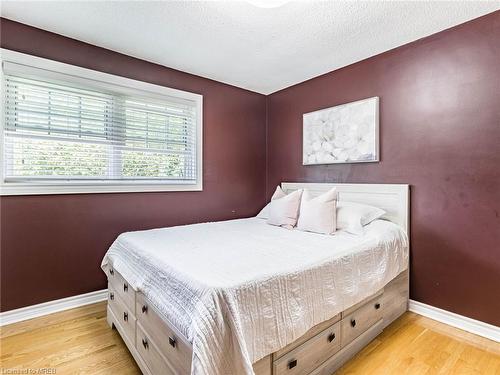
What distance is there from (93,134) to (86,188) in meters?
0.51

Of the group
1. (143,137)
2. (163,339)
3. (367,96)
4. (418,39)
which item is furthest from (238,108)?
(163,339)

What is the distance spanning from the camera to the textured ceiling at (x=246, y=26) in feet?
6.19

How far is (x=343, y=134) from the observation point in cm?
281

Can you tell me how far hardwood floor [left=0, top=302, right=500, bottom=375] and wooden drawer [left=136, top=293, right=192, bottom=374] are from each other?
42 centimetres

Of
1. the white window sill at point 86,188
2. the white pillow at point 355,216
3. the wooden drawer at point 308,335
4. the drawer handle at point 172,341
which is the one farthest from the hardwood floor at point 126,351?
the white window sill at point 86,188

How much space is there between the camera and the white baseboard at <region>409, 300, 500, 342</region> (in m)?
1.94

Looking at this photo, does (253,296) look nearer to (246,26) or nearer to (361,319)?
(361,319)

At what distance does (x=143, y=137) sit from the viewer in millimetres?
2754

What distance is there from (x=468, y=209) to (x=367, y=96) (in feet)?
4.50

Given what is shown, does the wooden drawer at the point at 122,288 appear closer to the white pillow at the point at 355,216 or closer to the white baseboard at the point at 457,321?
the white pillow at the point at 355,216

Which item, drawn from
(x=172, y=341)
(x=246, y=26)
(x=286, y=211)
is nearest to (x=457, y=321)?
(x=286, y=211)

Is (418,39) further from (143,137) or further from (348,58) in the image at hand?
(143,137)

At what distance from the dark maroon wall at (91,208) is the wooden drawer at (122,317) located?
0.66m

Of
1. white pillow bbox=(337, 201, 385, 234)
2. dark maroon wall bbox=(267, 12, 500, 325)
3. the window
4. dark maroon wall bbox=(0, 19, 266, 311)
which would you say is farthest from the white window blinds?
dark maroon wall bbox=(267, 12, 500, 325)
